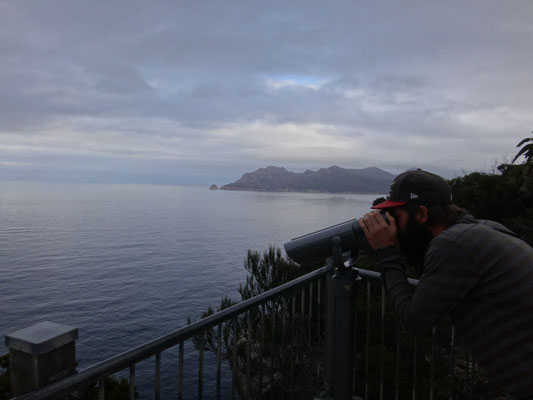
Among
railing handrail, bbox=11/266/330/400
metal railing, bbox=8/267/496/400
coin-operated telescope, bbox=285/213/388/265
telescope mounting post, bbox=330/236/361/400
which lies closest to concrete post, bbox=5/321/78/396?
metal railing, bbox=8/267/496/400

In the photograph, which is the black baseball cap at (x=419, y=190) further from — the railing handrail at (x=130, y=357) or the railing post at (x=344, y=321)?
the railing handrail at (x=130, y=357)

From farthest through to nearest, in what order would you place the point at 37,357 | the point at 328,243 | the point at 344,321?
the point at 344,321 → the point at 328,243 → the point at 37,357

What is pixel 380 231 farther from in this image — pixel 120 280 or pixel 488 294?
pixel 120 280

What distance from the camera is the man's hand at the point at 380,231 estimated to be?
168 centimetres

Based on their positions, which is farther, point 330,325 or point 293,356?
point 293,356

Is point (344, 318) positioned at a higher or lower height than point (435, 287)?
lower

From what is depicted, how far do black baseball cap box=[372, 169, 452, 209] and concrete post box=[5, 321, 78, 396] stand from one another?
4.88ft

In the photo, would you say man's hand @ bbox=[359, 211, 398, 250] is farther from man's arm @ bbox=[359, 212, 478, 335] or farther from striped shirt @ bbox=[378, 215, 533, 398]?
striped shirt @ bbox=[378, 215, 533, 398]

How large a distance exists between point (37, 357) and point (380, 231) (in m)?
1.52

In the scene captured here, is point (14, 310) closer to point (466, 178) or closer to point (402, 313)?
point (466, 178)

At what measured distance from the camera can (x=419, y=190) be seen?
1.61 metres

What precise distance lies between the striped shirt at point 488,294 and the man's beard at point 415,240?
21 cm

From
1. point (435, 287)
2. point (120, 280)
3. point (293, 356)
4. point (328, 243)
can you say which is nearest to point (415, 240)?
point (435, 287)

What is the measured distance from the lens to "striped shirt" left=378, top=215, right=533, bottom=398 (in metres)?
1.34
